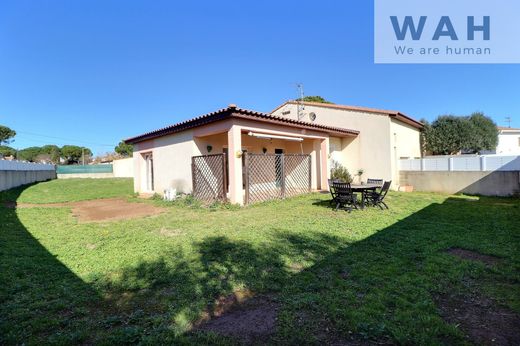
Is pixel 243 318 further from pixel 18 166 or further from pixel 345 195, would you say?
pixel 18 166

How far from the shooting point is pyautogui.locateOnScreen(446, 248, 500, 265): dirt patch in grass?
478 cm

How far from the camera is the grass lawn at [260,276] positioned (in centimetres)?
288

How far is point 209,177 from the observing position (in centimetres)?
1274

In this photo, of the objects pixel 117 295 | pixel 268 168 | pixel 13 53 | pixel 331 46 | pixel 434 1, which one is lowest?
pixel 117 295

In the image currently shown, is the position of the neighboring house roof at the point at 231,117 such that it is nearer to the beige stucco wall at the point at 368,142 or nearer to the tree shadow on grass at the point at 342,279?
the beige stucco wall at the point at 368,142

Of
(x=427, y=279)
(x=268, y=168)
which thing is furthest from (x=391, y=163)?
(x=427, y=279)

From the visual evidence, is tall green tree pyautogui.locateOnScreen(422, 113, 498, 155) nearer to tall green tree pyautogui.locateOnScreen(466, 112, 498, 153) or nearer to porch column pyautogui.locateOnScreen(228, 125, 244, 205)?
tall green tree pyautogui.locateOnScreen(466, 112, 498, 153)

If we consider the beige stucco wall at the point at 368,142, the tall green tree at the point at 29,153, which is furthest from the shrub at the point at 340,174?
the tall green tree at the point at 29,153

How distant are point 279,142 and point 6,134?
221ft

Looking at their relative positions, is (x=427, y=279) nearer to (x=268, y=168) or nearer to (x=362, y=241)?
(x=362, y=241)

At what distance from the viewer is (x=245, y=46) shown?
57.9 ft

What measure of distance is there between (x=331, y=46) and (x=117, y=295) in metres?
18.0

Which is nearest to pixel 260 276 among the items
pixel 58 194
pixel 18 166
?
pixel 58 194

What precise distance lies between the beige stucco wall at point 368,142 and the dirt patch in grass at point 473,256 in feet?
38.2
